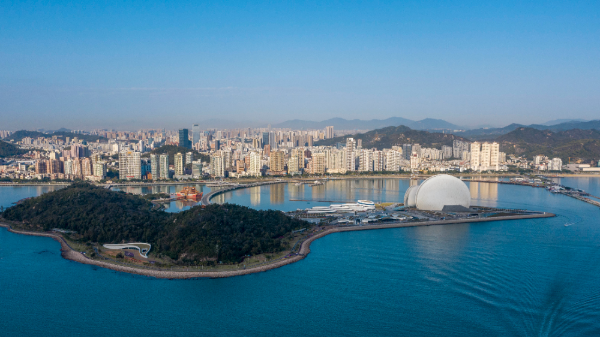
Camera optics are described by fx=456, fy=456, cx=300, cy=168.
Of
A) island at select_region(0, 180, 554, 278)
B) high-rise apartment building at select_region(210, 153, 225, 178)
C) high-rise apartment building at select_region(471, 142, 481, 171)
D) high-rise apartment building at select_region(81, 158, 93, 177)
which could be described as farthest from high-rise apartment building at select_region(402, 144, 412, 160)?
island at select_region(0, 180, 554, 278)

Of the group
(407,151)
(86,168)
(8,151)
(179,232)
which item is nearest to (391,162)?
(407,151)

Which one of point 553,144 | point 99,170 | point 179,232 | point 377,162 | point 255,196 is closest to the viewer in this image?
point 179,232

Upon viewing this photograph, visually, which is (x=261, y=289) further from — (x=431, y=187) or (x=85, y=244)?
(x=431, y=187)

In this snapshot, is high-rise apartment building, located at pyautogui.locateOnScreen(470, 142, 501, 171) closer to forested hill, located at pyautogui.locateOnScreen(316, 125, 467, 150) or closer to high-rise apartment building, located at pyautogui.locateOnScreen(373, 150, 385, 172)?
high-rise apartment building, located at pyautogui.locateOnScreen(373, 150, 385, 172)

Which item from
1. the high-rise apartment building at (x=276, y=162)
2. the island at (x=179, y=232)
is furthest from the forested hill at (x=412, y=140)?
the island at (x=179, y=232)

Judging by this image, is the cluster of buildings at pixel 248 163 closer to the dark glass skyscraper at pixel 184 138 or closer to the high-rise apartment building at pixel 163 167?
the high-rise apartment building at pixel 163 167

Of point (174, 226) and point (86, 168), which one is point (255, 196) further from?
point (86, 168)
